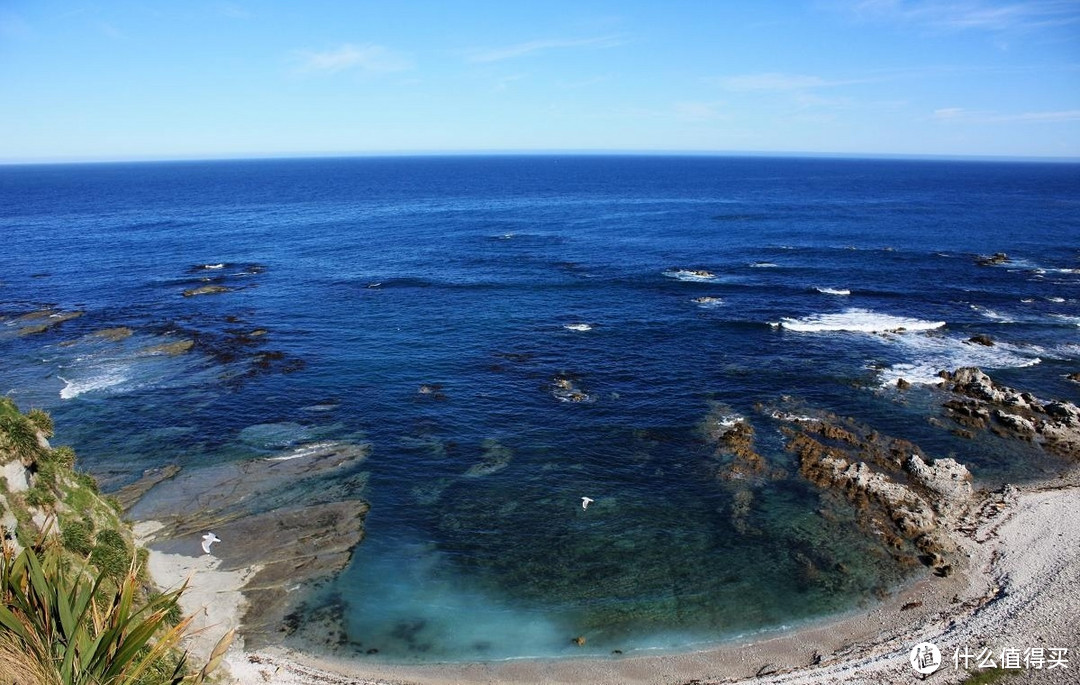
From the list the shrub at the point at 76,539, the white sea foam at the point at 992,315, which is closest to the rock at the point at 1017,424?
the white sea foam at the point at 992,315

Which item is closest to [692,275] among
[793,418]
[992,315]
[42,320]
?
[992,315]

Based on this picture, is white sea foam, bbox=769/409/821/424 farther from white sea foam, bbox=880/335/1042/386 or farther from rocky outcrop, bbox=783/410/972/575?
white sea foam, bbox=880/335/1042/386

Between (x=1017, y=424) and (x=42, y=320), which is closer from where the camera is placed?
(x=1017, y=424)

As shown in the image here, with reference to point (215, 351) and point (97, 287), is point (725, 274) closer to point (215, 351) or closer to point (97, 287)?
point (215, 351)

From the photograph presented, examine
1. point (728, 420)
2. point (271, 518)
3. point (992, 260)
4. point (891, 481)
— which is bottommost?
point (271, 518)

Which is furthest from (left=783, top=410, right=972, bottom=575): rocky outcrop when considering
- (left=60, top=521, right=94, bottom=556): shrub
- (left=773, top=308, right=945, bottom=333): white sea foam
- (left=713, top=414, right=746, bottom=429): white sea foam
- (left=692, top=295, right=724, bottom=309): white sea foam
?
(left=60, top=521, right=94, bottom=556): shrub

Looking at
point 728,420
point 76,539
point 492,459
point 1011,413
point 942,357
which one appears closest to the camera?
point 76,539

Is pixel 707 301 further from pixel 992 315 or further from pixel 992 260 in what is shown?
pixel 992 260
